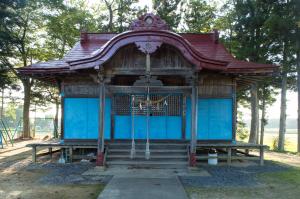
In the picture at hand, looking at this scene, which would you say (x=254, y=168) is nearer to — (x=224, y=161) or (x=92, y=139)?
(x=224, y=161)

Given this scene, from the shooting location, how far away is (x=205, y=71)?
10.5m

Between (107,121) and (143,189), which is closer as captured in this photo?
(143,189)

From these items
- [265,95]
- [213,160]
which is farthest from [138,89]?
[265,95]

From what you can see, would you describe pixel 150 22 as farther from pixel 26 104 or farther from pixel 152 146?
pixel 26 104

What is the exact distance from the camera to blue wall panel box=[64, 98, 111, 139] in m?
12.4

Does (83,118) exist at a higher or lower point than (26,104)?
lower

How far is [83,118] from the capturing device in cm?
1241

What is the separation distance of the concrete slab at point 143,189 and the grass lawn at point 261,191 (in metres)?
0.38

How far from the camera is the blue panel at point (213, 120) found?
12.4 m

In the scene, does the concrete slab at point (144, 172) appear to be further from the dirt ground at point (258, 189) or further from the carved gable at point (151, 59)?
the carved gable at point (151, 59)

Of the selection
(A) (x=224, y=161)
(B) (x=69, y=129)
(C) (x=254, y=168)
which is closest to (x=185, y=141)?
(A) (x=224, y=161)

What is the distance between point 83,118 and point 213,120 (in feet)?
16.2

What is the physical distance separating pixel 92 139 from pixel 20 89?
51.9 feet

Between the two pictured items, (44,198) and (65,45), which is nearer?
(44,198)
